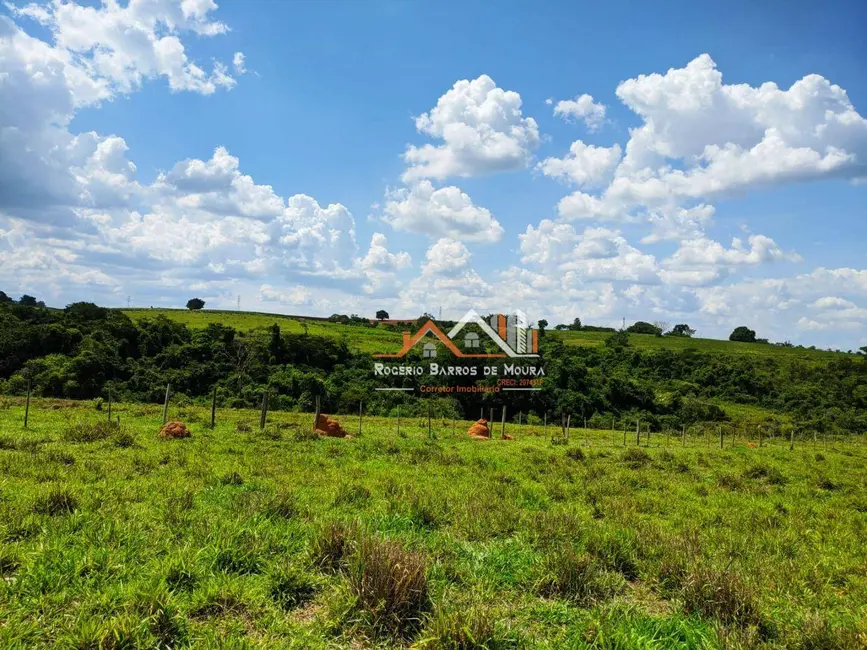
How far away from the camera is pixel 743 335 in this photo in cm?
11294

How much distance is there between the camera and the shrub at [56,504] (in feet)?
25.0

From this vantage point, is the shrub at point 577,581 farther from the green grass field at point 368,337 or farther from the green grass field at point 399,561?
the green grass field at point 368,337

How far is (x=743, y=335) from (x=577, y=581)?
12680cm

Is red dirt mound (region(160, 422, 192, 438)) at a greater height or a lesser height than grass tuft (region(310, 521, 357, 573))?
lesser

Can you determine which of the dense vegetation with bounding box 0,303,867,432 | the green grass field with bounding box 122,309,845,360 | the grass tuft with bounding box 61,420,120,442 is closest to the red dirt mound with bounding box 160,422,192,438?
the grass tuft with bounding box 61,420,120,442

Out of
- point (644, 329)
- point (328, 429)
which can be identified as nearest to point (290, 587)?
point (328, 429)

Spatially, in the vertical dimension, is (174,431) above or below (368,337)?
below

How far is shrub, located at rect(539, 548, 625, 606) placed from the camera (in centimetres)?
603

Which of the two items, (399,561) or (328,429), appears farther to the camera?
(328,429)

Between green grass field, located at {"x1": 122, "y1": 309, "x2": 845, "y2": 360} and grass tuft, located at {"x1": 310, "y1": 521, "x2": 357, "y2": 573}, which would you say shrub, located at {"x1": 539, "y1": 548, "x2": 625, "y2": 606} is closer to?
grass tuft, located at {"x1": 310, "y1": 521, "x2": 357, "y2": 573}

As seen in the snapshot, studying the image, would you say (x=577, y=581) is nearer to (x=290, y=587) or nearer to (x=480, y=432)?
(x=290, y=587)

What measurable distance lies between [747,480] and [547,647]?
14223 mm

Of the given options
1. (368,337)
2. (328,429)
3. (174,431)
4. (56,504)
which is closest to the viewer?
(56,504)

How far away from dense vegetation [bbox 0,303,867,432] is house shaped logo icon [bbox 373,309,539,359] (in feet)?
5.61
